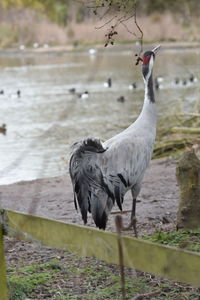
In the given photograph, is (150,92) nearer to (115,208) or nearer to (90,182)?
(90,182)

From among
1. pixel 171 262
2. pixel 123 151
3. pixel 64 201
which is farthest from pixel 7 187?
pixel 171 262

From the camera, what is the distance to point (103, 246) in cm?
432

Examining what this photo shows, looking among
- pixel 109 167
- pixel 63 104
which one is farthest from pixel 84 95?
pixel 109 167

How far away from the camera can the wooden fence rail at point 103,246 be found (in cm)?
391

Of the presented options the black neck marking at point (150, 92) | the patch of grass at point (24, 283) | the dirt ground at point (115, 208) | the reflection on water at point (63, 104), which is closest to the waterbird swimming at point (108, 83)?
the reflection on water at point (63, 104)

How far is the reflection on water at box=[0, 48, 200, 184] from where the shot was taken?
532 inches

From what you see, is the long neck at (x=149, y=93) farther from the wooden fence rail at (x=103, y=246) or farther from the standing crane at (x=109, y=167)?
the wooden fence rail at (x=103, y=246)

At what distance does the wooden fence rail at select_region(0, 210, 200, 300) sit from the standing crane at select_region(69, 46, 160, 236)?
5.04 feet

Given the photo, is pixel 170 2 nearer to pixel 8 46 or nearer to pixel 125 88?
pixel 8 46

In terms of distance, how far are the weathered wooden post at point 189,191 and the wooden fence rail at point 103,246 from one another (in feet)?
7.74

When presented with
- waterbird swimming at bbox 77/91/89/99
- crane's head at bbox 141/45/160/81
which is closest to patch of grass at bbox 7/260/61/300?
crane's head at bbox 141/45/160/81

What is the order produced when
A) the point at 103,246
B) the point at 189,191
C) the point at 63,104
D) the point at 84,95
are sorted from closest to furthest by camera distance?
the point at 103,246 < the point at 189,191 < the point at 63,104 < the point at 84,95

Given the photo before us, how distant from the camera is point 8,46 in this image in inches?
2048

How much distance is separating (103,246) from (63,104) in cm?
1751
